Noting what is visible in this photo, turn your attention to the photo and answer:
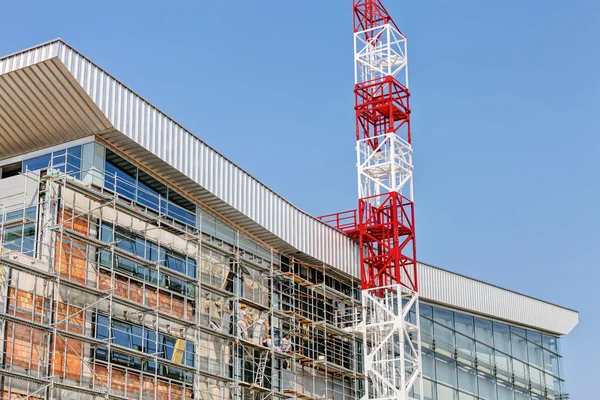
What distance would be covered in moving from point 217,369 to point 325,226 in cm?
1159

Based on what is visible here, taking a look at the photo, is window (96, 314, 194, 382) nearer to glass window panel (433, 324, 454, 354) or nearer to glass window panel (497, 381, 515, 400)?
glass window panel (433, 324, 454, 354)

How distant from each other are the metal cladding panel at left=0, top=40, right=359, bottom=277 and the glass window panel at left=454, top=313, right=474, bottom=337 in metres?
9.75

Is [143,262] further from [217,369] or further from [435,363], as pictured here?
[435,363]

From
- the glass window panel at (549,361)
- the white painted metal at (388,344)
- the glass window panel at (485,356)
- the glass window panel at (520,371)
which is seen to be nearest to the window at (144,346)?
the white painted metal at (388,344)

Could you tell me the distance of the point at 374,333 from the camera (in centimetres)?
5506

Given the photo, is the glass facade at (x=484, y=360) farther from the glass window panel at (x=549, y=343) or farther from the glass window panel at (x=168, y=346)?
the glass window panel at (x=168, y=346)

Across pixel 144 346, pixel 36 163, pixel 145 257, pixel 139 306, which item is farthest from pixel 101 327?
pixel 36 163

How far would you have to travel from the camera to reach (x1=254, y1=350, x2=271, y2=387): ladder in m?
48.4

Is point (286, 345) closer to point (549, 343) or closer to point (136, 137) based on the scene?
point (136, 137)

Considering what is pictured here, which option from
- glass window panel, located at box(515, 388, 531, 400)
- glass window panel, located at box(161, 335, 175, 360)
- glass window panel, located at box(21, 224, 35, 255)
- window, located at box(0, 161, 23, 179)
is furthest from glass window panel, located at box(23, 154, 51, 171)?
glass window panel, located at box(515, 388, 531, 400)

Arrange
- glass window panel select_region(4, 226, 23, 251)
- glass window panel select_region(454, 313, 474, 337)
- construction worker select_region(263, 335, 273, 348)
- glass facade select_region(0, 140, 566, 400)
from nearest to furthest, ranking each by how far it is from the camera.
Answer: glass window panel select_region(4, 226, 23, 251) → glass facade select_region(0, 140, 566, 400) → construction worker select_region(263, 335, 273, 348) → glass window panel select_region(454, 313, 474, 337)

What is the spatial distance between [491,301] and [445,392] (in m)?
7.55

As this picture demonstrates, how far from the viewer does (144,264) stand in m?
43.1

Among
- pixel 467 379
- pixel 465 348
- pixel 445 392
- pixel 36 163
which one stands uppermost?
pixel 36 163
